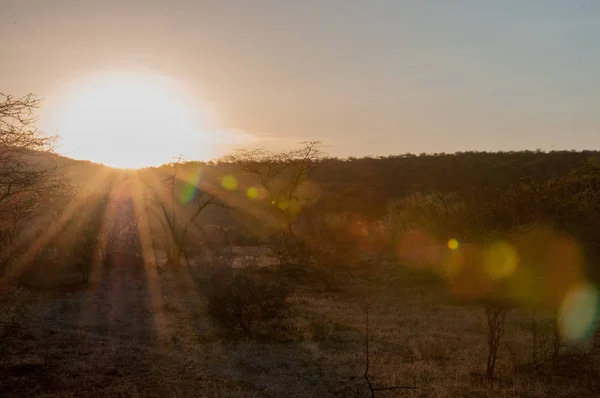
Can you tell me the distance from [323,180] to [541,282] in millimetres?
57814

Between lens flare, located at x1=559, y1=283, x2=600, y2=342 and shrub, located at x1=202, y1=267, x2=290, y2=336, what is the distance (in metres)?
6.99

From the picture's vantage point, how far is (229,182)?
242 ft

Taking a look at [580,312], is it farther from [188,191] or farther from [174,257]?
[188,191]

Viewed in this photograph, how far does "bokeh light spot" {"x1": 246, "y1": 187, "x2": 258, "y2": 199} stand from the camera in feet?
189

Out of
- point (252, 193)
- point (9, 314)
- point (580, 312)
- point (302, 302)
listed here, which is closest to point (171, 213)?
point (302, 302)

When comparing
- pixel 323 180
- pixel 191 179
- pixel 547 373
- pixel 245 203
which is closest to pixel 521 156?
pixel 323 180

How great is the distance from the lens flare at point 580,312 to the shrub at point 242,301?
6.99 m

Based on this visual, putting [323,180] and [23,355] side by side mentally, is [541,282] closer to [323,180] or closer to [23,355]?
[23,355]

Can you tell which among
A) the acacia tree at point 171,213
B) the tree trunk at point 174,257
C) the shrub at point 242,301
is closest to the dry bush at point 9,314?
the shrub at point 242,301

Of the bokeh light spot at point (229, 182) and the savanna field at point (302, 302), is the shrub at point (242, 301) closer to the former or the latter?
the savanna field at point (302, 302)

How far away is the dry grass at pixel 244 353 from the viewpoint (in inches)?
357

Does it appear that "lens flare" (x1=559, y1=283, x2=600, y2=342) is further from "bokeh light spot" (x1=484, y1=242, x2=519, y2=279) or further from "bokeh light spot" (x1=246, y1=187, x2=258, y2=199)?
"bokeh light spot" (x1=246, y1=187, x2=258, y2=199)

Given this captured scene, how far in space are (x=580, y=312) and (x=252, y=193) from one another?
152 ft

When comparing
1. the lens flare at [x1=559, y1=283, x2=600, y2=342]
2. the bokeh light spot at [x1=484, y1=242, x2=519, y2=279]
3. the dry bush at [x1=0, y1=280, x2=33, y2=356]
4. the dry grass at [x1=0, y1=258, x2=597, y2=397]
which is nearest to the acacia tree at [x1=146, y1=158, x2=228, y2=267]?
the dry grass at [x1=0, y1=258, x2=597, y2=397]
